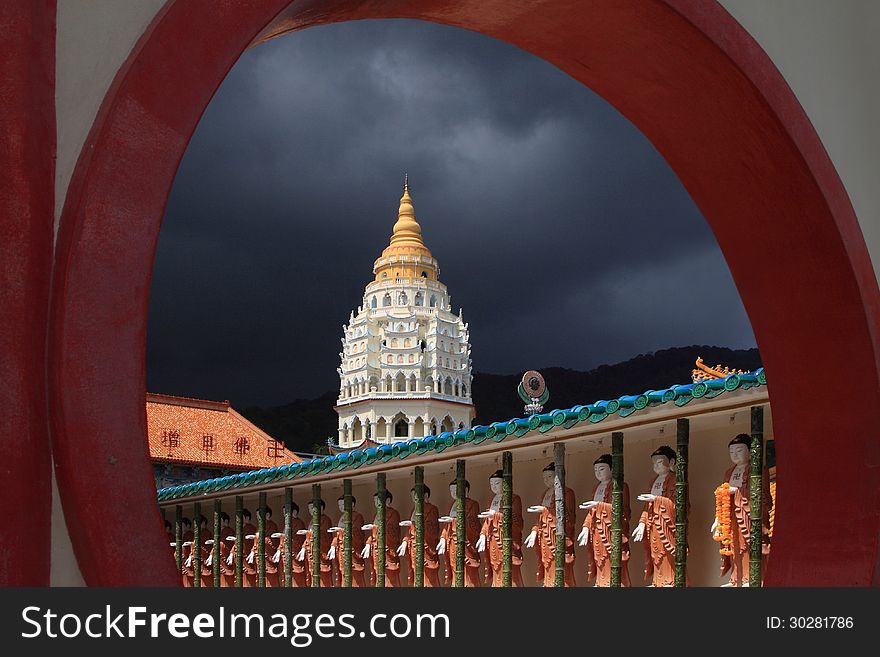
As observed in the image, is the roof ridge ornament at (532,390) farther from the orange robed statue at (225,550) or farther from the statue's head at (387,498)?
the orange robed statue at (225,550)

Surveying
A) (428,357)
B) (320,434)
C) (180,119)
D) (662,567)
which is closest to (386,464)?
(662,567)

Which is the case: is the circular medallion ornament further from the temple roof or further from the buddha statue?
the buddha statue

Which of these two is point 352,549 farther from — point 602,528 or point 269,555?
point 602,528

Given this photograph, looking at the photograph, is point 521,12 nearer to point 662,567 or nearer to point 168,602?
point 168,602

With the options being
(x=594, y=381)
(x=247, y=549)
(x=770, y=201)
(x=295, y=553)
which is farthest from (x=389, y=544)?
(x=594, y=381)

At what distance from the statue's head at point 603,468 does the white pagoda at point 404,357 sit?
Answer: 949 inches

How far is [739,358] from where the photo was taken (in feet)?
142

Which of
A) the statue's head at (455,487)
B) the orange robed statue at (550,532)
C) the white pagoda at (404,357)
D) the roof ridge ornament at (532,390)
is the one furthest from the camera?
the white pagoda at (404,357)

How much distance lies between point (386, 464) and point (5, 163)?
6.19 meters

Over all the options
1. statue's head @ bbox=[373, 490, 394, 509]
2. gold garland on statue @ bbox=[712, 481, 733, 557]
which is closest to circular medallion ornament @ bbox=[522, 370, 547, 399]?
statue's head @ bbox=[373, 490, 394, 509]

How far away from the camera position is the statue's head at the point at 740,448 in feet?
18.3

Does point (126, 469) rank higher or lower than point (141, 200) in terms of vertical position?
lower

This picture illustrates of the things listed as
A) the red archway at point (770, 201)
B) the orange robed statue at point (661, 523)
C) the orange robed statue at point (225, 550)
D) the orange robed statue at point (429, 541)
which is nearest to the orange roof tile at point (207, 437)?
the orange robed statue at point (225, 550)

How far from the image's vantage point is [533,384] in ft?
35.0
